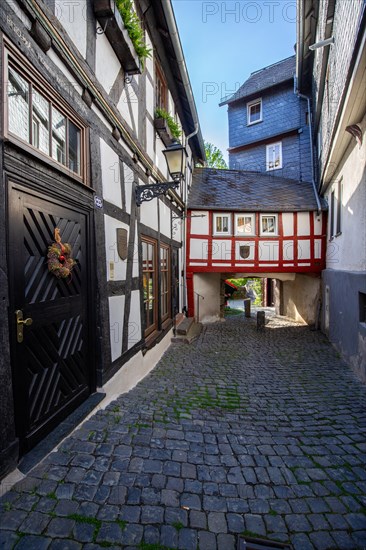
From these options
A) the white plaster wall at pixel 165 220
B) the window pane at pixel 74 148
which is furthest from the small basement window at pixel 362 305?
the window pane at pixel 74 148

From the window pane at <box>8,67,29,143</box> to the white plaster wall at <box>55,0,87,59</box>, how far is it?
932 mm

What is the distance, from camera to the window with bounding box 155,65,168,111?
5662 mm

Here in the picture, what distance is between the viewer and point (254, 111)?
42.1ft

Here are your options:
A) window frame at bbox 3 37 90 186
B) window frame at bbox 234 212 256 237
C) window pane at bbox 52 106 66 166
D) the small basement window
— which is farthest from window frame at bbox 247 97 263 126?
window pane at bbox 52 106 66 166

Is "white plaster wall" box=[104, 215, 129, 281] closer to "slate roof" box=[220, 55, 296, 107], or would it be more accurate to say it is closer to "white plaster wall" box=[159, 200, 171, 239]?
"white plaster wall" box=[159, 200, 171, 239]

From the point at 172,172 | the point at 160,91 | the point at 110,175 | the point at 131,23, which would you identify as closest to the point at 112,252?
the point at 110,175

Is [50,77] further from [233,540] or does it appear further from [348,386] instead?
[348,386]

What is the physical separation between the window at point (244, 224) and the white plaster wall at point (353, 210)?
3.19m

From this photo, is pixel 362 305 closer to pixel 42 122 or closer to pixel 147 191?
pixel 147 191

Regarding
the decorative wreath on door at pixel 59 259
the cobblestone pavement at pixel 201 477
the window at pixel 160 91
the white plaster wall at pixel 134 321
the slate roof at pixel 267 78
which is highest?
the slate roof at pixel 267 78

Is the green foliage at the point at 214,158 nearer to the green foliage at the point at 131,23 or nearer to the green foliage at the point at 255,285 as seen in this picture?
the green foliage at the point at 255,285

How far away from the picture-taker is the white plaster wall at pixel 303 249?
9656 millimetres

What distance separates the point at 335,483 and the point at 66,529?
78.0 inches

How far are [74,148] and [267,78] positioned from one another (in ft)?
44.4
